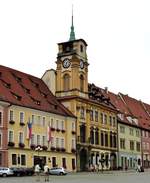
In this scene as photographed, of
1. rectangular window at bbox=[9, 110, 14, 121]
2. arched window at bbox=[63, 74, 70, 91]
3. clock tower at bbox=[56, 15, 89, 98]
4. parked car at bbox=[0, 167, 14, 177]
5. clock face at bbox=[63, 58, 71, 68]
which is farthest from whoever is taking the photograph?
clock face at bbox=[63, 58, 71, 68]

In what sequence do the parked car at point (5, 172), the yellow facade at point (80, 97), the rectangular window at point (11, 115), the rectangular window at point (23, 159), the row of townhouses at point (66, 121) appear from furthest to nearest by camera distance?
the yellow facade at point (80, 97), the rectangular window at point (23, 159), the row of townhouses at point (66, 121), the rectangular window at point (11, 115), the parked car at point (5, 172)

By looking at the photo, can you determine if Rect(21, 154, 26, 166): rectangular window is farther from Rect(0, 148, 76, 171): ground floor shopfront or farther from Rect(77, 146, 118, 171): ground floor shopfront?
Rect(77, 146, 118, 171): ground floor shopfront

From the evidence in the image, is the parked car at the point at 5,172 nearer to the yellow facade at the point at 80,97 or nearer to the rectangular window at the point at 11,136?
the rectangular window at the point at 11,136

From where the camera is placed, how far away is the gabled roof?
74.9 metres

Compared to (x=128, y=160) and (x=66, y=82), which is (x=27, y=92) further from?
(x=128, y=160)

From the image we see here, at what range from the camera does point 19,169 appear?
64375mm

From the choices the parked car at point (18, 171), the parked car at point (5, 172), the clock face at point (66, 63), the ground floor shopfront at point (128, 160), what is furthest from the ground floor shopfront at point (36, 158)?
the ground floor shopfront at point (128, 160)

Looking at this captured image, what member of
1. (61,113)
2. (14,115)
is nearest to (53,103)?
(61,113)

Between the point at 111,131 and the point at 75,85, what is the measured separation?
1759cm

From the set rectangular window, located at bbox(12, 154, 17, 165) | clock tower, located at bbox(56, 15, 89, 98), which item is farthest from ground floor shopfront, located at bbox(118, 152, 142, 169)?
rectangular window, located at bbox(12, 154, 17, 165)

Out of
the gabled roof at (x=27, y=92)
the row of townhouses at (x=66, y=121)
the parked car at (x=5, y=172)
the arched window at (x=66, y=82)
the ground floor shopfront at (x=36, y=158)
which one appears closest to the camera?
the parked car at (x=5, y=172)

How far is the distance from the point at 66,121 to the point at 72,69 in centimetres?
1093

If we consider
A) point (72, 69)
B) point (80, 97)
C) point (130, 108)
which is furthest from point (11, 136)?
point (130, 108)

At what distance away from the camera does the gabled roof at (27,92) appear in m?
74.9
